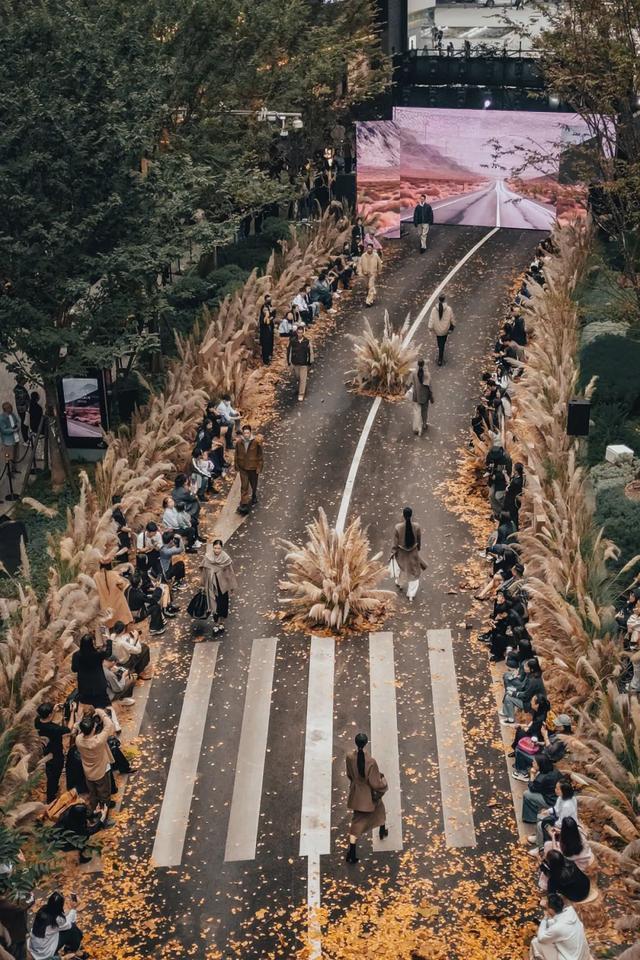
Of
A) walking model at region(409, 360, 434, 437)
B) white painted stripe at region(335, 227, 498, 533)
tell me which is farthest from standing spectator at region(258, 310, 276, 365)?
walking model at region(409, 360, 434, 437)

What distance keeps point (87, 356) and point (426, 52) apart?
2289cm

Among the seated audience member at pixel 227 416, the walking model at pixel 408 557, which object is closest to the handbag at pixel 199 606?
the walking model at pixel 408 557

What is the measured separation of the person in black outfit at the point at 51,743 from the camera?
14.4m

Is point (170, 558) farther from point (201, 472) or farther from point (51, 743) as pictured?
point (51, 743)

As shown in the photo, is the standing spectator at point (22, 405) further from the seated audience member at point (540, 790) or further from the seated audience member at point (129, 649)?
the seated audience member at point (540, 790)

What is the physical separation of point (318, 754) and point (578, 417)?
25.4 ft

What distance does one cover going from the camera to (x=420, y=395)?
944 inches

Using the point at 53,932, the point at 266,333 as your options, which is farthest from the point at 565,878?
the point at 266,333

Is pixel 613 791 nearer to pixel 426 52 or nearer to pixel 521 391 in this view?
pixel 521 391

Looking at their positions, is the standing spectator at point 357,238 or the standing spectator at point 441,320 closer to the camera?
the standing spectator at point 441,320

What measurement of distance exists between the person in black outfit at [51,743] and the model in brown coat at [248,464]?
7534 mm

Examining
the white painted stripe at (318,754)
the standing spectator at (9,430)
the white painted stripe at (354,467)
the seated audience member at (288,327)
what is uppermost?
the seated audience member at (288,327)

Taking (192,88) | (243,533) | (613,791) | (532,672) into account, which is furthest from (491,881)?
(192,88)

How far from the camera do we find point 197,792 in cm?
1507
